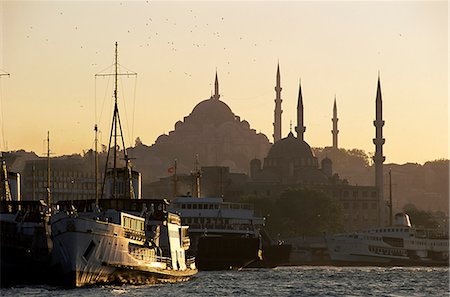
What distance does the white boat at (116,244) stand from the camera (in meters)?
83.9

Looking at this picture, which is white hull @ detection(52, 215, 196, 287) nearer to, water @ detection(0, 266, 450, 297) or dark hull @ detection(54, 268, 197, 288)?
dark hull @ detection(54, 268, 197, 288)

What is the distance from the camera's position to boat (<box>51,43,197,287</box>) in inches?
3305

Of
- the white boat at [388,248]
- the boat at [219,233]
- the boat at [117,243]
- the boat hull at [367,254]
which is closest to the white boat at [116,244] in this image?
the boat at [117,243]

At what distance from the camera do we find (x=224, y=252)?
134 m

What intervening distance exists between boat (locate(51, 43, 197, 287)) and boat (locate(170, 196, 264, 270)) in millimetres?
26395

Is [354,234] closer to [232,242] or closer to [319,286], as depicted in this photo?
[232,242]

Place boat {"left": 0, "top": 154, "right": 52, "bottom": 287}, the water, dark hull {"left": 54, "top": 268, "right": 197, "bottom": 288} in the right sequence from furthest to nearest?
boat {"left": 0, "top": 154, "right": 52, "bottom": 287}
dark hull {"left": 54, "top": 268, "right": 197, "bottom": 288}
the water

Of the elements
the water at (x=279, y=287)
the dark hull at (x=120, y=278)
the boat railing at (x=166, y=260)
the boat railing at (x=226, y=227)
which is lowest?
the water at (x=279, y=287)

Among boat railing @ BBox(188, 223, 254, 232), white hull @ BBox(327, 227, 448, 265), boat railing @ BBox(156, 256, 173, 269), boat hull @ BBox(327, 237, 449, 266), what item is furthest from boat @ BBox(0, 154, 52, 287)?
white hull @ BBox(327, 227, 448, 265)

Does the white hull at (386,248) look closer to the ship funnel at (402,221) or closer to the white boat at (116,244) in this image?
the ship funnel at (402,221)

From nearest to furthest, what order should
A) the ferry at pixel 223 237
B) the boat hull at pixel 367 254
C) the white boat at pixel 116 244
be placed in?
the white boat at pixel 116 244 → the ferry at pixel 223 237 → the boat hull at pixel 367 254

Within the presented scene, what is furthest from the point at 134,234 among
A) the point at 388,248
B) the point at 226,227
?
the point at 388,248

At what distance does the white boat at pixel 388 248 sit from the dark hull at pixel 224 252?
1581 inches

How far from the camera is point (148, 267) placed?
301 ft
